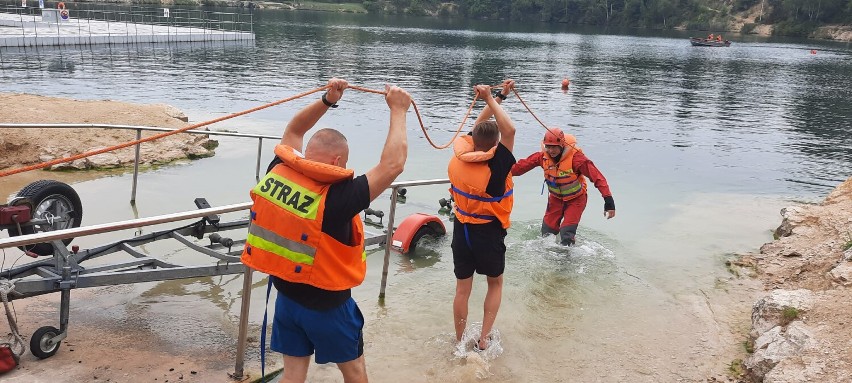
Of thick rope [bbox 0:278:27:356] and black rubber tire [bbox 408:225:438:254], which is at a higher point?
thick rope [bbox 0:278:27:356]

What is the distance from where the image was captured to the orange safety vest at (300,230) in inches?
145

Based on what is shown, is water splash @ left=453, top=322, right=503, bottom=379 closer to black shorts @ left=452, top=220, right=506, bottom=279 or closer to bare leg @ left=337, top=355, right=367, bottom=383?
black shorts @ left=452, top=220, right=506, bottom=279

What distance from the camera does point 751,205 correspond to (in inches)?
547

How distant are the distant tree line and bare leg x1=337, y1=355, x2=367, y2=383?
122890 mm

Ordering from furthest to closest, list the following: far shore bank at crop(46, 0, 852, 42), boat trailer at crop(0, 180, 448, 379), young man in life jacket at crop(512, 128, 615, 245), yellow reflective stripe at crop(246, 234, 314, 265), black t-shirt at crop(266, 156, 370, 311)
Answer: far shore bank at crop(46, 0, 852, 42) → young man in life jacket at crop(512, 128, 615, 245) → boat trailer at crop(0, 180, 448, 379) → yellow reflective stripe at crop(246, 234, 314, 265) → black t-shirt at crop(266, 156, 370, 311)

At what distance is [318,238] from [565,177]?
5679 millimetres

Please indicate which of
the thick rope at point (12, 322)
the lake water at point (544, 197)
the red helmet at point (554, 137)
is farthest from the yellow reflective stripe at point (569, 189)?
the thick rope at point (12, 322)

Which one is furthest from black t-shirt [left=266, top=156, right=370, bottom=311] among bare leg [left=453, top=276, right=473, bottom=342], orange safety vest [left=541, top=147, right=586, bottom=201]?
orange safety vest [left=541, top=147, right=586, bottom=201]

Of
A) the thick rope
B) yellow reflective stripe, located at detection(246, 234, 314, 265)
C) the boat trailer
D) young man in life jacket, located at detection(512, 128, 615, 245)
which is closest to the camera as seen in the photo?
yellow reflective stripe, located at detection(246, 234, 314, 265)

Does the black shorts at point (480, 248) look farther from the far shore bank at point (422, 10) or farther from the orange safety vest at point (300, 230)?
the far shore bank at point (422, 10)

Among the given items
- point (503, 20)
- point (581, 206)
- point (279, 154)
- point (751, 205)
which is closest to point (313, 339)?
point (279, 154)

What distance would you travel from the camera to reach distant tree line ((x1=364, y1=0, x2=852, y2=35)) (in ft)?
362

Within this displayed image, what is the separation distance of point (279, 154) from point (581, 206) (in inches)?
238

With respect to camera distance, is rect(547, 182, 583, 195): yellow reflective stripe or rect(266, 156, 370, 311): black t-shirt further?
rect(547, 182, 583, 195): yellow reflective stripe
